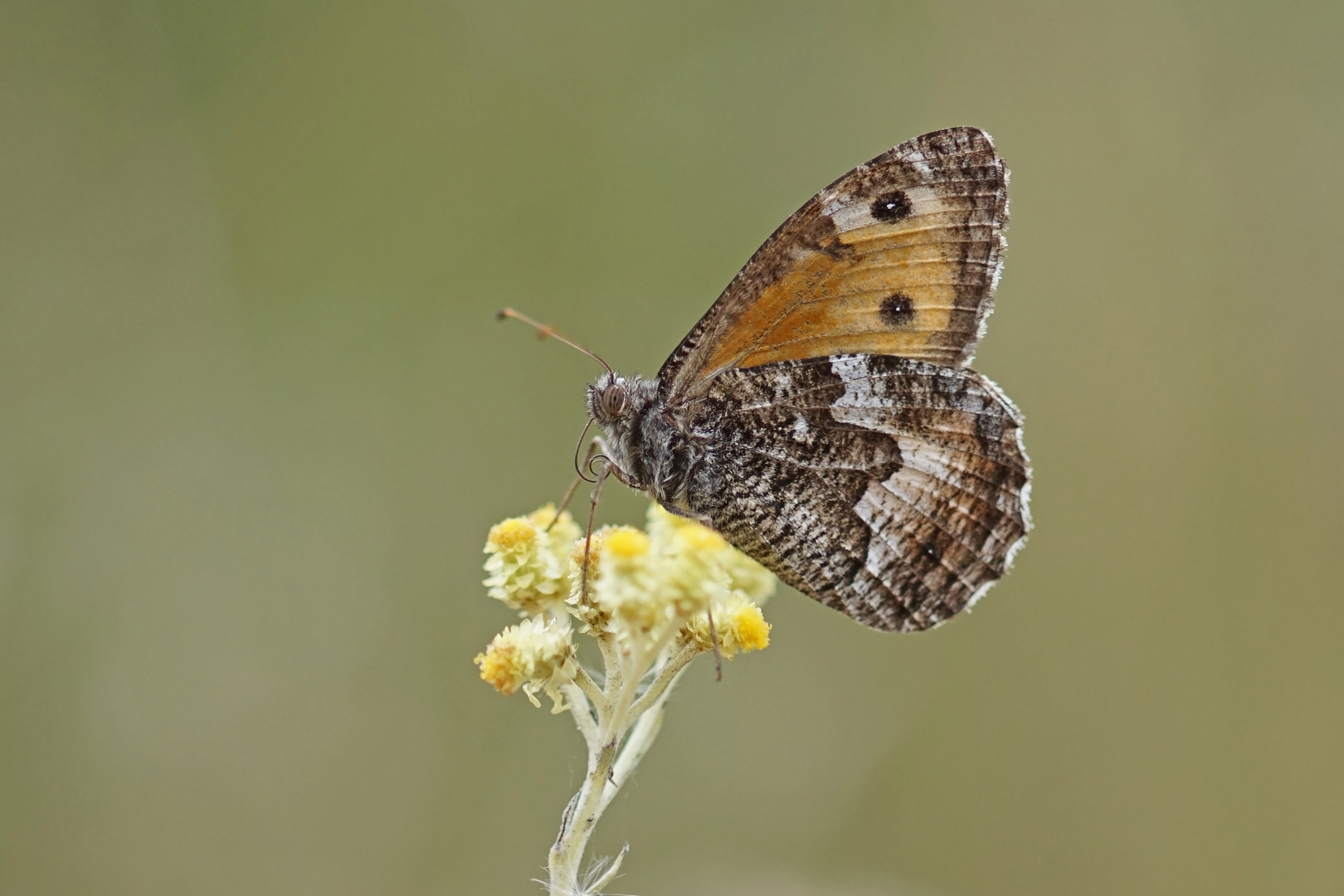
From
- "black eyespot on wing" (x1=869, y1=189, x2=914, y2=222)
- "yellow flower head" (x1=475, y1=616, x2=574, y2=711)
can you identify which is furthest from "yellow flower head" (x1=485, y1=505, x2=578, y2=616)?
"black eyespot on wing" (x1=869, y1=189, x2=914, y2=222)

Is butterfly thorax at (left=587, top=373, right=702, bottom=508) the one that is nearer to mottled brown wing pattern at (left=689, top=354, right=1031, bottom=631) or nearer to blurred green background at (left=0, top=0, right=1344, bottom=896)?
mottled brown wing pattern at (left=689, top=354, right=1031, bottom=631)

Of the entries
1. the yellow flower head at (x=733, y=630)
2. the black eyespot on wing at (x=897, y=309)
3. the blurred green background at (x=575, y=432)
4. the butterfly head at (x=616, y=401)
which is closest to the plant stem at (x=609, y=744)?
the yellow flower head at (x=733, y=630)

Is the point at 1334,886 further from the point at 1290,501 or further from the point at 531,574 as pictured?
the point at 531,574

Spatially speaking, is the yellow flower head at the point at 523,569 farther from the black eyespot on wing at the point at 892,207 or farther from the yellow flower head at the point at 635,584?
the black eyespot on wing at the point at 892,207

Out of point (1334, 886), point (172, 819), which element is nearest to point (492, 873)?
point (172, 819)

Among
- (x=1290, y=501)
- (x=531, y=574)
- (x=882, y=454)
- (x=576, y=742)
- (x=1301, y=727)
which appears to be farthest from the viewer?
(x=1290, y=501)
